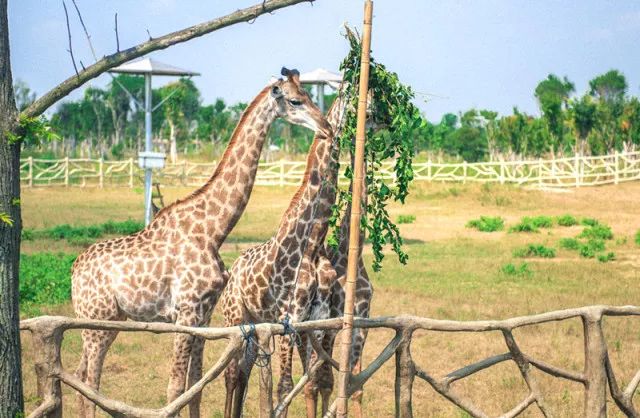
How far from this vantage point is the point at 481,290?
45.9 ft

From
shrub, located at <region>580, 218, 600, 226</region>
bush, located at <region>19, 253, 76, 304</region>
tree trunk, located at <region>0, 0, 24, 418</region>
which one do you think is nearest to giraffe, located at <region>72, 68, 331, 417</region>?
tree trunk, located at <region>0, 0, 24, 418</region>

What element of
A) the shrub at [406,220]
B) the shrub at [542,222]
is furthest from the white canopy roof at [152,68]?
Answer: the shrub at [542,222]

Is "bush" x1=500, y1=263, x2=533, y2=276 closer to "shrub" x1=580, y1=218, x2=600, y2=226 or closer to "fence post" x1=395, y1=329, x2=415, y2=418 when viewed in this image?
"shrub" x1=580, y1=218, x2=600, y2=226

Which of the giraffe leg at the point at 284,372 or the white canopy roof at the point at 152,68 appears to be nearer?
the giraffe leg at the point at 284,372

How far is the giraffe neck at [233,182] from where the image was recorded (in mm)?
6727

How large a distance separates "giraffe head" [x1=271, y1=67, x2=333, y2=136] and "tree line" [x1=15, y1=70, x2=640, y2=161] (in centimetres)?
2472

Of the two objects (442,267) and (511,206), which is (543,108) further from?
(442,267)

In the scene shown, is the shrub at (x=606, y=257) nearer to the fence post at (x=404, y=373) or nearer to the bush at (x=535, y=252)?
the bush at (x=535, y=252)

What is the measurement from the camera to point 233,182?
6801mm

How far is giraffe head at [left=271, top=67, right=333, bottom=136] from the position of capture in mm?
6457

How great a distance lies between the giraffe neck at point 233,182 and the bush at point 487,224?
1578cm

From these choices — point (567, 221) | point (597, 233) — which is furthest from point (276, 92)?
point (567, 221)

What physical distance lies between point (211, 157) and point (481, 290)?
1578 inches

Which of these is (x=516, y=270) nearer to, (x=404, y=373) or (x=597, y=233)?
(x=597, y=233)
